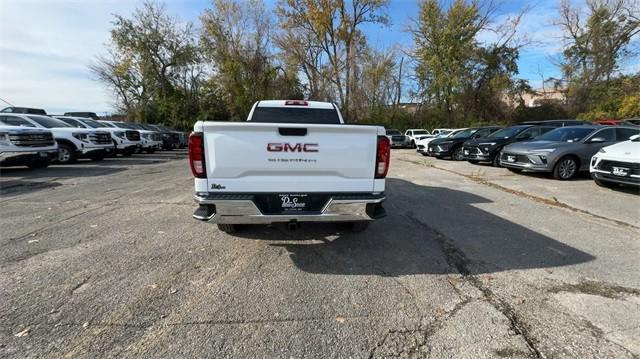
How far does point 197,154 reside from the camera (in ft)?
11.6

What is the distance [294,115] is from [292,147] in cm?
304

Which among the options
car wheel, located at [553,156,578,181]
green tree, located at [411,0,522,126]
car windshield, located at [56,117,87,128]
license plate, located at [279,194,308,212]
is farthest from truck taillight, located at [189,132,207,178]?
green tree, located at [411,0,522,126]

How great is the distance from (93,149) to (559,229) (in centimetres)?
1610

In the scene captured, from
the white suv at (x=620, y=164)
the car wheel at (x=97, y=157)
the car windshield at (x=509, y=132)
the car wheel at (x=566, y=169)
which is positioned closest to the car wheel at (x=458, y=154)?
the car windshield at (x=509, y=132)

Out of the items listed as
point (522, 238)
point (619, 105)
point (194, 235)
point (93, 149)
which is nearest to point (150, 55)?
point (93, 149)

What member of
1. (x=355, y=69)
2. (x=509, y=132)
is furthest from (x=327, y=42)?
(x=509, y=132)

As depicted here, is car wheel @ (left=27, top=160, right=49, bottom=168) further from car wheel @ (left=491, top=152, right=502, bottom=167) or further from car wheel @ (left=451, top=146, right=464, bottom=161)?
car wheel @ (left=451, top=146, right=464, bottom=161)

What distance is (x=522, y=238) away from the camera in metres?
4.82

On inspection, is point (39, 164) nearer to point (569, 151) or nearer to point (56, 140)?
point (56, 140)

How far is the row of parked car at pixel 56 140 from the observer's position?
1052 centimetres

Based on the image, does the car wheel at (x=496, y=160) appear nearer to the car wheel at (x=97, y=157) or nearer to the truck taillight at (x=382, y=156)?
the truck taillight at (x=382, y=156)

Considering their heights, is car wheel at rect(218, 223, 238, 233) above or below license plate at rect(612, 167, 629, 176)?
below

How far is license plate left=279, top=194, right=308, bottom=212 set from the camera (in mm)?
3660

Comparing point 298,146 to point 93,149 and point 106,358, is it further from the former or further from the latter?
point 93,149
